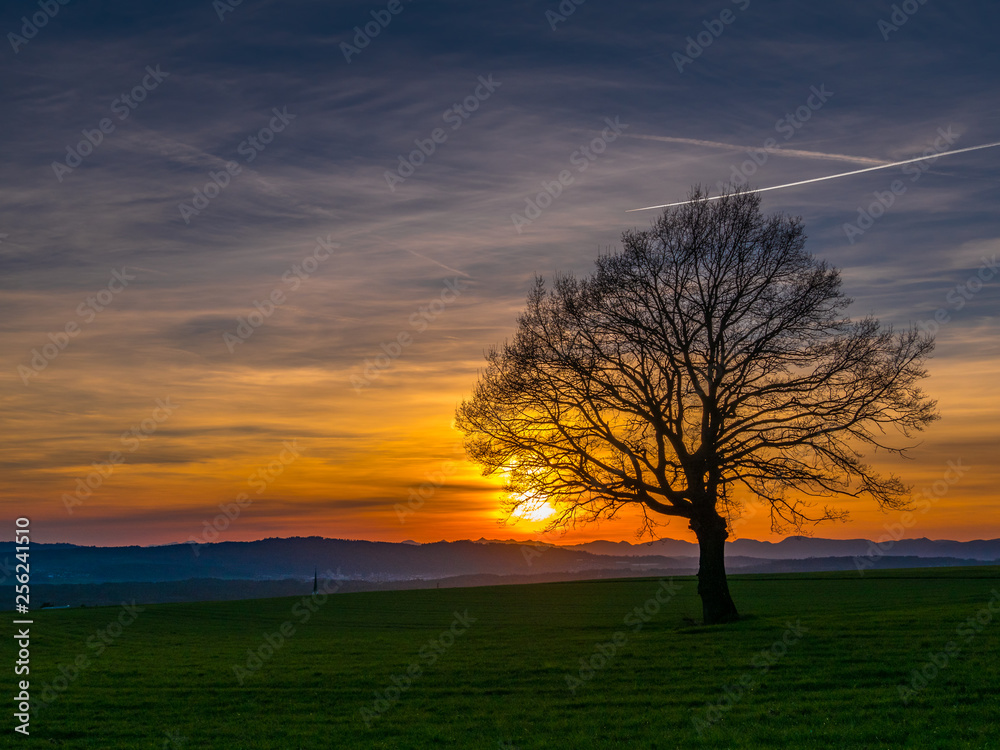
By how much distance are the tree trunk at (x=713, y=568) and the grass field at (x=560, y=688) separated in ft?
4.12

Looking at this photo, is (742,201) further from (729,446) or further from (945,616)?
(945,616)

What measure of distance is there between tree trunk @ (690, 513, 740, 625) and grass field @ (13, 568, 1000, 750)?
126 cm

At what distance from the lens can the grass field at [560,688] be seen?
1609 cm

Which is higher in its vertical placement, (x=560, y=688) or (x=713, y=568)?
(x=713, y=568)

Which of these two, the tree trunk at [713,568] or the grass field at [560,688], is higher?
the tree trunk at [713,568]

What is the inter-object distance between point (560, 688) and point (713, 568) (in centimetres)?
1310

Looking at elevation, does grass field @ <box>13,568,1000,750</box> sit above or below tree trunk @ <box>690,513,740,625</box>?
below

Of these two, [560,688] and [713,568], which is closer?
[560,688]

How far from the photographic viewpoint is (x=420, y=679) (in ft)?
77.3

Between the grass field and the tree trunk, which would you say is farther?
the tree trunk

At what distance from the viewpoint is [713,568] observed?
3216 cm

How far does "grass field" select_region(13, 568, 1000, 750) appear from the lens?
16094mm

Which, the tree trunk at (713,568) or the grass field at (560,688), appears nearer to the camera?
the grass field at (560,688)

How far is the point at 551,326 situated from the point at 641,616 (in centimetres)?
2106
